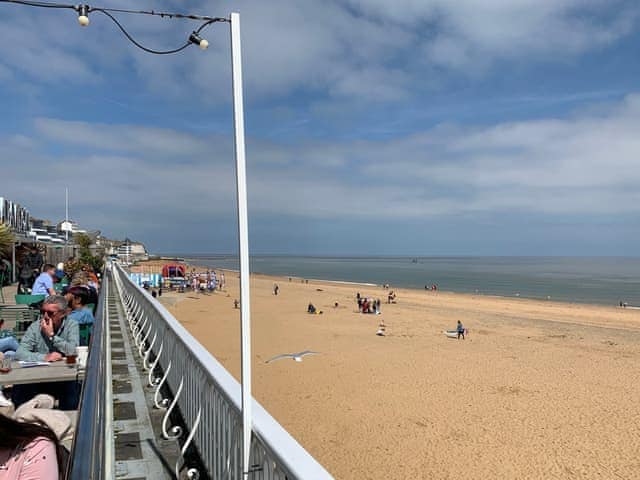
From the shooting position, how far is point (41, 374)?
158 inches

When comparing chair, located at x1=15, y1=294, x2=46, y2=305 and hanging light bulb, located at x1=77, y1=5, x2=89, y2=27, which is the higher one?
hanging light bulb, located at x1=77, y1=5, x2=89, y2=27

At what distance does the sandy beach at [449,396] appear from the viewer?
8250 mm

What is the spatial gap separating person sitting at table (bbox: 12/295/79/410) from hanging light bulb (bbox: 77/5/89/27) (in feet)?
9.85

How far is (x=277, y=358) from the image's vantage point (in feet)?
48.1

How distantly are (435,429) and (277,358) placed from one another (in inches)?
246

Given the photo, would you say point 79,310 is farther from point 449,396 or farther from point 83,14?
point 449,396

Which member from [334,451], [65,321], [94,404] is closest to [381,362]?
[334,451]

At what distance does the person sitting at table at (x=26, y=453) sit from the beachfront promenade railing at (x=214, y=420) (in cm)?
81

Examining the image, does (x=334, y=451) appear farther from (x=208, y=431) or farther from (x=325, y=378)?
(x=208, y=431)

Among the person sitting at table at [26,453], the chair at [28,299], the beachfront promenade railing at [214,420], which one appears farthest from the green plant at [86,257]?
the person sitting at table at [26,453]

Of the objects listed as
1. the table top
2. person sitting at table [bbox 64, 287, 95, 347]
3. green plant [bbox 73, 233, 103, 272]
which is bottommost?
the table top

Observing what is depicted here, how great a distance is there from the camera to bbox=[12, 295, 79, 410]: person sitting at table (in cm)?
431

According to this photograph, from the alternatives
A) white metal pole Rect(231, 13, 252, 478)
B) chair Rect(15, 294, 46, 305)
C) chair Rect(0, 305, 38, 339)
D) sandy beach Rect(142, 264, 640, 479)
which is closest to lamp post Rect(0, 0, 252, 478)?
white metal pole Rect(231, 13, 252, 478)

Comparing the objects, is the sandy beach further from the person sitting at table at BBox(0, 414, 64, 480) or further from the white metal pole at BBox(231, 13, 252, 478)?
the person sitting at table at BBox(0, 414, 64, 480)
